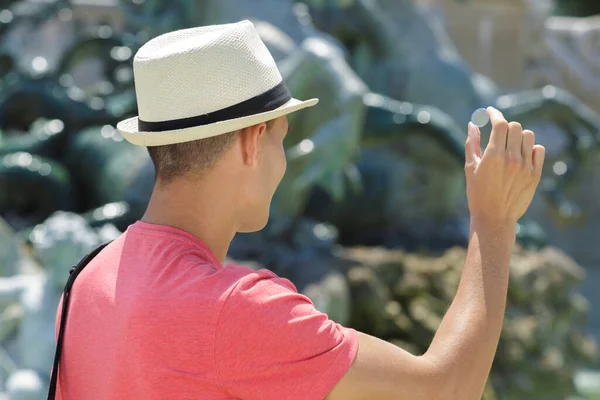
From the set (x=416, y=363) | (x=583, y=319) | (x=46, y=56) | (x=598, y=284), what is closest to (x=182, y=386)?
(x=416, y=363)

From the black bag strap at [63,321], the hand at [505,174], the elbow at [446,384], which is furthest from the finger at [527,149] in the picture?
the black bag strap at [63,321]

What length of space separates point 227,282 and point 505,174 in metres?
0.38

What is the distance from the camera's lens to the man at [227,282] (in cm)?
125

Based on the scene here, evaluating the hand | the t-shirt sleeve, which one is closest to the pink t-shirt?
the t-shirt sleeve

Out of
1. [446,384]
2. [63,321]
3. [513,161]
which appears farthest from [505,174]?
[63,321]

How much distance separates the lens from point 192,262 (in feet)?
→ 4.28

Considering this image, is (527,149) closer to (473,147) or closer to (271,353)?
(473,147)

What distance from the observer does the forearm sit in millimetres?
1293

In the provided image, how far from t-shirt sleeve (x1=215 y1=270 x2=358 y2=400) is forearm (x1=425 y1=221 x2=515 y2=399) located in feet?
0.42

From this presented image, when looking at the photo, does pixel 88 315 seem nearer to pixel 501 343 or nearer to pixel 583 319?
pixel 501 343

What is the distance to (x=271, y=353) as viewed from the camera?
124 cm

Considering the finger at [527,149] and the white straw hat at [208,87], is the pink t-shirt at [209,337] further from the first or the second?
the finger at [527,149]

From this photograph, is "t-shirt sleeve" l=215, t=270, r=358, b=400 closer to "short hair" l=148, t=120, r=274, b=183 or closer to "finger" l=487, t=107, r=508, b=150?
"short hair" l=148, t=120, r=274, b=183

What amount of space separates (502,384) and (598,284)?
200 inches
